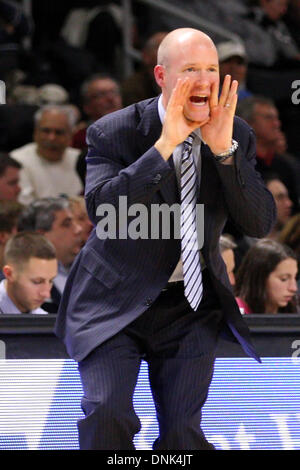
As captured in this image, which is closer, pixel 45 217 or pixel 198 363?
pixel 198 363

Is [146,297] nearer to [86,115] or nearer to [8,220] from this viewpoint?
[8,220]

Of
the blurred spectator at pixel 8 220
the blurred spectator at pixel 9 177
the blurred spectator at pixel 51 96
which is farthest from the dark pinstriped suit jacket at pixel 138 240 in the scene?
the blurred spectator at pixel 51 96

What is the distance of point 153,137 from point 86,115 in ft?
15.1

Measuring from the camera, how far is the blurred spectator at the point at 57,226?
565 cm

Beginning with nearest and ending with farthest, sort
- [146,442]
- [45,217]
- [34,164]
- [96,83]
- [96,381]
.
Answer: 1. [96,381]
2. [146,442]
3. [45,217]
4. [34,164]
5. [96,83]

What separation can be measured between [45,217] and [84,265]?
2.51m

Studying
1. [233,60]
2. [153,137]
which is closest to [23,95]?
[233,60]

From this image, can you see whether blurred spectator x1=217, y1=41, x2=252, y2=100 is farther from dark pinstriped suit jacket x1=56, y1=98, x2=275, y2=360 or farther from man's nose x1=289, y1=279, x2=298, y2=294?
dark pinstriped suit jacket x1=56, y1=98, x2=275, y2=360

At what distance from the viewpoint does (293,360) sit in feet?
12.0

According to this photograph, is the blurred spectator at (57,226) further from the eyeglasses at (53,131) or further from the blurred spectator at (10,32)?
the blurred spectator at (10,32)

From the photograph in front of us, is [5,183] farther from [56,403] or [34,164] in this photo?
[56,403]

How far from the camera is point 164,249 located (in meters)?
3.15

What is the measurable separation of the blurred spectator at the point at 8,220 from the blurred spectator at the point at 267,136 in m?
1.97

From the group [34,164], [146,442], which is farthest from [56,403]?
[34,164]
